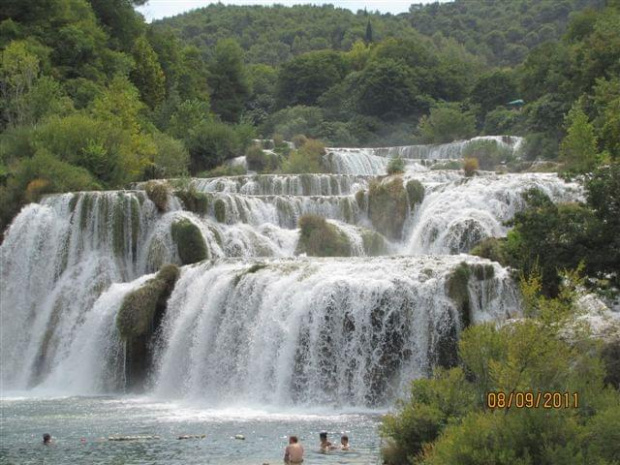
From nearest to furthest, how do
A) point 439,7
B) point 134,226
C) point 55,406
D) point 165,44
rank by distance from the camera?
1. point 55,406
2. point 134,226
3. point 165,44
4. point 439,7

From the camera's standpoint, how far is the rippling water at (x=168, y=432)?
1986 centimetres

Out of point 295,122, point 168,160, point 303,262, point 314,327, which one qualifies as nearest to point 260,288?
point 303,262

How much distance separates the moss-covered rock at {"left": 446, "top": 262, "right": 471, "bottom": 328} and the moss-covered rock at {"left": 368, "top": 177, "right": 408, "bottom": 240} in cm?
1262

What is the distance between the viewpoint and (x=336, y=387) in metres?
26.5

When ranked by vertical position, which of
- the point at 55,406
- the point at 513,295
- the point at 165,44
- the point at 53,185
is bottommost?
the point at 55,406

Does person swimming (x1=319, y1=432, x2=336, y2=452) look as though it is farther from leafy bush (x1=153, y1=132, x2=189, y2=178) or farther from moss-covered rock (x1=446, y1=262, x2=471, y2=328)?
leafy bush (x1=153, y1=132, x2=189, y2=178)

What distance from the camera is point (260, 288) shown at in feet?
95.6

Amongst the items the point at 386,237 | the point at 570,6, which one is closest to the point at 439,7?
the point at 570,6

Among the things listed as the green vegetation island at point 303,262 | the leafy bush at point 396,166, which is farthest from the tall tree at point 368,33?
the leafy bush at point 396,166

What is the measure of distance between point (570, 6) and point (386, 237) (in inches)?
3339

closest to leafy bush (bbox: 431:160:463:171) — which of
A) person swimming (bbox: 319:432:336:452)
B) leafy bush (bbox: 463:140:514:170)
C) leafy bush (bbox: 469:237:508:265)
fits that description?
leafy bush (bbox: 463:140:514:170)

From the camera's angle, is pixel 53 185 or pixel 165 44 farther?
pixel 165 44

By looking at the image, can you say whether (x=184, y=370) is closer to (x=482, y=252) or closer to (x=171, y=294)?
(x=171, y=294)
